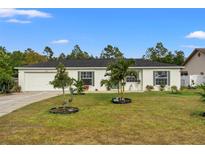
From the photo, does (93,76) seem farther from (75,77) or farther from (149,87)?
(149,87)

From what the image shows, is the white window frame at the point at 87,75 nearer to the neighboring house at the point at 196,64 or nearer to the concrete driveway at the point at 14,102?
the concrete driveway at the point at 14,102

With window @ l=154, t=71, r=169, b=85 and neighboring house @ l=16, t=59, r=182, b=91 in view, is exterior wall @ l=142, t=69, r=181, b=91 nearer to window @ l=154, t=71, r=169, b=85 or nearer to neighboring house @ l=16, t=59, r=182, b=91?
neighboring house @ l=16, t=59, r=182, b=91

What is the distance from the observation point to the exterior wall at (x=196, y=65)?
37719 mm

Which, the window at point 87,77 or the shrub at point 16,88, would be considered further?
the window at point 87,77

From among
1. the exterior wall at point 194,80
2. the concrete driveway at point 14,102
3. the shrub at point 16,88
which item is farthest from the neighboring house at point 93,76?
the concrete driveway at point 14,102

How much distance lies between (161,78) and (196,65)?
1212 cm

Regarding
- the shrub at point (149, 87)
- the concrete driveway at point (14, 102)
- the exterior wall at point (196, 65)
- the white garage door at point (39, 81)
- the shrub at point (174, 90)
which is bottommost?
the concrete driveway at point (14, 102)

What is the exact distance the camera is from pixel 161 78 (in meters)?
28.5

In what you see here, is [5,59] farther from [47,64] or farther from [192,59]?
[192,59]

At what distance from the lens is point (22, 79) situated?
27922 mm

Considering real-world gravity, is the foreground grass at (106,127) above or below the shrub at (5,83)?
below

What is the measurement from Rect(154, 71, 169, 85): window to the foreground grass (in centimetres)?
1547
